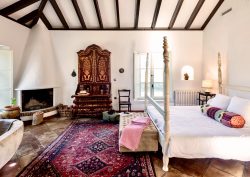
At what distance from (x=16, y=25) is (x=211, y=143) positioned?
5934mm

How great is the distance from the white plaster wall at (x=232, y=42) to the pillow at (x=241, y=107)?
0.93 m

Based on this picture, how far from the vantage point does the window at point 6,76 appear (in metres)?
5.07

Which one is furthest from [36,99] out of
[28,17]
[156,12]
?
[156,12]

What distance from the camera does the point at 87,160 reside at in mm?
3158

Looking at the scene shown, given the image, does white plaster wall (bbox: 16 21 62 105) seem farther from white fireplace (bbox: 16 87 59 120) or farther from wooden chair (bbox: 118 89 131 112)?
wooden chair (bbox: 118 89 131 112)

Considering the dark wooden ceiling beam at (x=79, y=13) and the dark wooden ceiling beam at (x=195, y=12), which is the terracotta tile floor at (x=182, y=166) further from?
the dark wooden ceiling beam at (x=195, y=12)

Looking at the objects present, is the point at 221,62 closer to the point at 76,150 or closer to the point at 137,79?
the point at 137,79

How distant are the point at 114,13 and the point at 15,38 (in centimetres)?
311

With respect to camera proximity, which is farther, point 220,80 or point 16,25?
point 16,25

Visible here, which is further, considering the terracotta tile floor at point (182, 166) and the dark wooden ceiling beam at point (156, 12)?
the dark wooden ceiling beam at point (156, 12)

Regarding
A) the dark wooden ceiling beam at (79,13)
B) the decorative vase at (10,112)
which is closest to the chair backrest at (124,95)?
the dark wooden ceiling beam at (79,13)

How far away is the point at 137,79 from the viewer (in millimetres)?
6965

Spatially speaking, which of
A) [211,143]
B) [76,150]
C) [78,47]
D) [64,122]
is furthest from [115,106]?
[211,143]

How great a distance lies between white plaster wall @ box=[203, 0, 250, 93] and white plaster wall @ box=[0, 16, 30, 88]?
6.05 m
